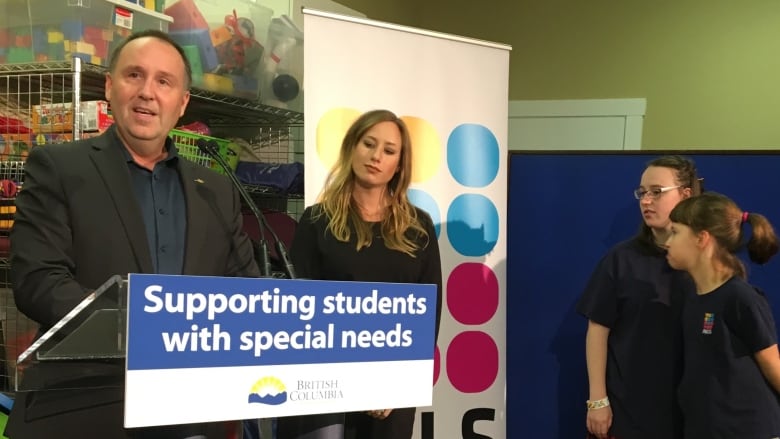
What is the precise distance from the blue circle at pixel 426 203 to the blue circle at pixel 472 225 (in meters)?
0.05

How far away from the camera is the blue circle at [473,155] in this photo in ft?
9.39

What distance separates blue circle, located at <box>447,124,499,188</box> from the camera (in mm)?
2861

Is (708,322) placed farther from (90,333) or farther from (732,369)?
(90,333)

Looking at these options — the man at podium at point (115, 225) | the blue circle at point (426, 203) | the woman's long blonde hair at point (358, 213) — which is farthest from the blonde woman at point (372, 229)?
the blue circle at point (426, 203)

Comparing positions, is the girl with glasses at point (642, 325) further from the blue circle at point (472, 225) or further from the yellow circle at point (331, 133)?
the yellow circle at point (331, 133)

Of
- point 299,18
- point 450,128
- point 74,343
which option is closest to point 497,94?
point 450,128

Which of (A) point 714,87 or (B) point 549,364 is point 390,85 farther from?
(A) point 714,87

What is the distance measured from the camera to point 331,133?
103 inches

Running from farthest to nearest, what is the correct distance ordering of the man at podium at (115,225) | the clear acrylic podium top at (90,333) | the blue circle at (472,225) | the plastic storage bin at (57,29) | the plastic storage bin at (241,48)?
the blue circle at (472,225)
the plastic storage bin at (241,48)
the plastic storage bin at (57,29)
the man at podium at (115,225)
the clear acrylic podium top at (90,333)

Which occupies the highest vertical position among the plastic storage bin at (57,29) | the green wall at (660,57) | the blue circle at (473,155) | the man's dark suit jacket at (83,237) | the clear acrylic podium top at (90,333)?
the green wall at (660,57)

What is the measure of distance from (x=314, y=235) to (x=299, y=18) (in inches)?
68.2

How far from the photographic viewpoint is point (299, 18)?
341 cm

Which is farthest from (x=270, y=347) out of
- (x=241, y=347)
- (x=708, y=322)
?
(x=708, y=322)

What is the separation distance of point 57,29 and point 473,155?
1580 millimetres
